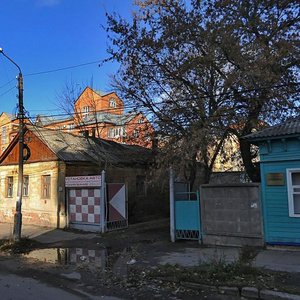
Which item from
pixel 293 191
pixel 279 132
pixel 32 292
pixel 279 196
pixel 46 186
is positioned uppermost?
pixel 279 132

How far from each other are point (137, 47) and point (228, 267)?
40.4 feet

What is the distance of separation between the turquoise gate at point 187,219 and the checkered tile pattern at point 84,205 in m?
4.65

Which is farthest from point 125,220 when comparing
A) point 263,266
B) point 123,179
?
point 263,266

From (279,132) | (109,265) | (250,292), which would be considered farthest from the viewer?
(279,132)

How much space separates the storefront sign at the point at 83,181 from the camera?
17386 mm

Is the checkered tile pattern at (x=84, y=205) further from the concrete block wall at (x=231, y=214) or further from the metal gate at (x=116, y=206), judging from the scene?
the concrete block wall at (x=231, y=214)

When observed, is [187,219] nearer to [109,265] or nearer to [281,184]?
[281,184]

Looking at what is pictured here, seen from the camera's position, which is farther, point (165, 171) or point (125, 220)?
point (125, 220)

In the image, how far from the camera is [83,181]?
59.0 feet

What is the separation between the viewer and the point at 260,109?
1579 centimetres

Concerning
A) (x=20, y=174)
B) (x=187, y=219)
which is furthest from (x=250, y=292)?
(x=20, y=174)

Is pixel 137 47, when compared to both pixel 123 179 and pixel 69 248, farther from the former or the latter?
pixel 69 248

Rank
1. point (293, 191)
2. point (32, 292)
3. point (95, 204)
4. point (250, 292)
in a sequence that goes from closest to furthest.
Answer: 1. point (250, 292)
2. point (32, 292)
3. point (293, 191)
4. point (95, 204)

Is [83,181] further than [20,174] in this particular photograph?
Yes
